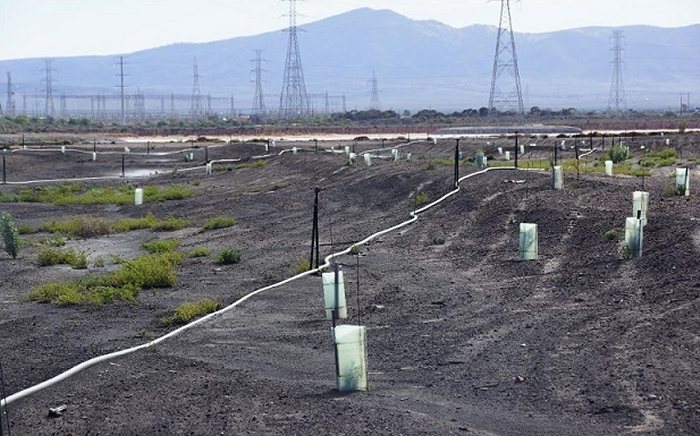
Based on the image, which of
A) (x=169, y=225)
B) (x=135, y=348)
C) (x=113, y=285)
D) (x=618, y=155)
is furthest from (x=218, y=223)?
(x=618, y=155)

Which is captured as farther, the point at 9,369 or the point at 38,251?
the point at 38,251

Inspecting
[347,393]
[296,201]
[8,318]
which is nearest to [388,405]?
[347,393]

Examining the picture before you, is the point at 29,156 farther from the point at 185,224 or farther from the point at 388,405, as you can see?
the point at 388,405

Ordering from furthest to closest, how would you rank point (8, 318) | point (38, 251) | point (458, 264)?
point (38, 251) → point (458, 264) → point (8, 318)

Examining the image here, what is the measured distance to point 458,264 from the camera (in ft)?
71.9

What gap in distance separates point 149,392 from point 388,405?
2.77 metres

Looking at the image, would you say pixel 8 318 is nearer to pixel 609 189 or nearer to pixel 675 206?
pixel 675 206

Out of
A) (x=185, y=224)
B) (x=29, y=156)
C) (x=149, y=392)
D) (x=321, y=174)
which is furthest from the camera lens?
(x=29, y=156)

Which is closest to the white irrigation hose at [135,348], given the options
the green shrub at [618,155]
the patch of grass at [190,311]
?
the patch of grass at [190,311]

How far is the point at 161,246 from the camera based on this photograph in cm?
2783

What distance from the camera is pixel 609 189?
2816 cm

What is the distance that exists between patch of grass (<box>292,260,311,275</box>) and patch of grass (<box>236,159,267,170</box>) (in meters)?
34.5

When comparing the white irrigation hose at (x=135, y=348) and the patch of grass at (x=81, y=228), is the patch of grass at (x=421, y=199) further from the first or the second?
the patch of grass at (x=81, y=228)

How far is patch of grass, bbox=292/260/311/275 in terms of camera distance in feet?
72.2
